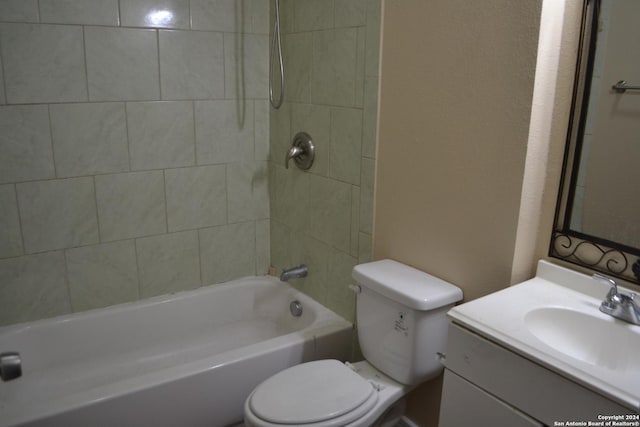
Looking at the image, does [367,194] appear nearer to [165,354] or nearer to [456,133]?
[456,133]

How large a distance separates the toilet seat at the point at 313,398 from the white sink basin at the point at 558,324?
497 mm

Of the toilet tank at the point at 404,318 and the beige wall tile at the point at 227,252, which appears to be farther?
the beige wall tile at the point at 227,252

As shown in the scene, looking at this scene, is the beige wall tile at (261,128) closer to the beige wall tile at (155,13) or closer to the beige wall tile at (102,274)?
the beige wall tile at (155,13)

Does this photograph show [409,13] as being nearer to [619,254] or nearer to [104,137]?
[619,254]

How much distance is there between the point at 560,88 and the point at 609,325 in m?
0.66

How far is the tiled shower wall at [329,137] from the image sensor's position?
1.98 metres

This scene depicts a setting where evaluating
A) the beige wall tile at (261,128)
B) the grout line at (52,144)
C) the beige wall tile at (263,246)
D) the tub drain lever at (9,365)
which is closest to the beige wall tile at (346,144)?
the beige wall tile at (261,128)

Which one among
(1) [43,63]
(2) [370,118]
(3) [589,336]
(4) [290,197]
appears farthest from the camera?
(4) [290,197]

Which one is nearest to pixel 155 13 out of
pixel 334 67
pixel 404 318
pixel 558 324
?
pixel 334 67

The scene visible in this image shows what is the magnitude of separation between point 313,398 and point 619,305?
2.99 feet

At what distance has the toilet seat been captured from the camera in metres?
1.52

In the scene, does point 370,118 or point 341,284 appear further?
point 341,284

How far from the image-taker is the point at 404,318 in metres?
1.64

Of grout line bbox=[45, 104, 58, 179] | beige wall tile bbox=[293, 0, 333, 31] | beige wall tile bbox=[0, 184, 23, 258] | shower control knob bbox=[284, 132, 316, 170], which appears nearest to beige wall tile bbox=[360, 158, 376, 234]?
shower control knob bbox=[284, 132, 316, 170]
